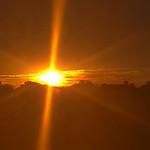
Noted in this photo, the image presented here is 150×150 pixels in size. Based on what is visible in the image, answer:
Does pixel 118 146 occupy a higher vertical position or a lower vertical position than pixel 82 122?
lower

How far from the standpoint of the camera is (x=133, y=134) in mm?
17812

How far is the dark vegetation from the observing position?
1636 centimetres

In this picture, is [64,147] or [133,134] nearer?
[64,147]

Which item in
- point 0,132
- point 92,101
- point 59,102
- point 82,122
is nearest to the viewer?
point 0,132

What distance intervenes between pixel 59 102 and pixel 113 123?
5112 millimetres

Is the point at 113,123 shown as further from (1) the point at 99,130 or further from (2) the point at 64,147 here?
(2) the point at 64,147

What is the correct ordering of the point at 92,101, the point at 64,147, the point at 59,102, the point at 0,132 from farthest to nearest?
the point at 92,101
the point at 59,102
the point at 0,132
the point at 64,147

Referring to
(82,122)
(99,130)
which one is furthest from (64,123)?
(99,130)

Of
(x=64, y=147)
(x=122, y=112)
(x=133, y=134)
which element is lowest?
(x=64, y=147)

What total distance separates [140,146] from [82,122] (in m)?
Answer: 4.45

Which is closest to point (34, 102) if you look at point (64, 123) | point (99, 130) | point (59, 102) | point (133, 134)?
point (59, 102)

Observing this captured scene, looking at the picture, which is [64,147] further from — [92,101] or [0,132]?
[92,101]

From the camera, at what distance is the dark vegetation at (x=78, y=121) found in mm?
16359

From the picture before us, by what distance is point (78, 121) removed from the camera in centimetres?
1909
